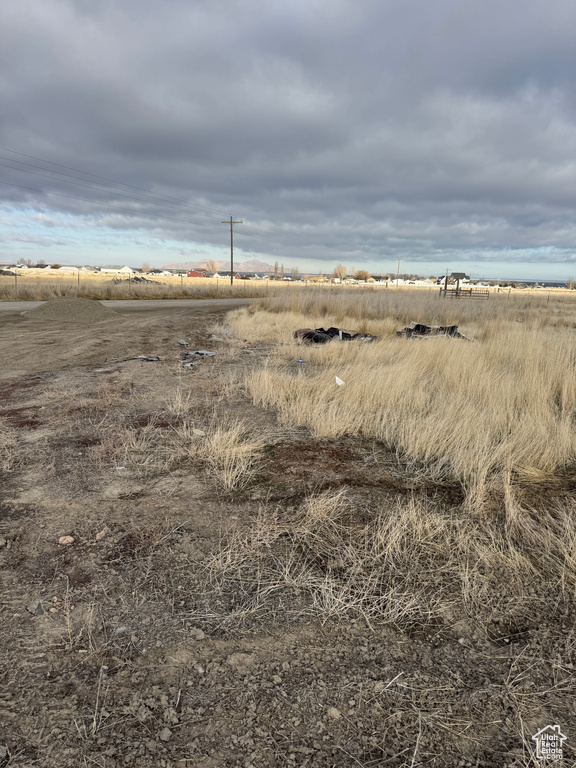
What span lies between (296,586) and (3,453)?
2.97m

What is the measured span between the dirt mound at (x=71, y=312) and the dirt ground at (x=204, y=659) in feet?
39.8

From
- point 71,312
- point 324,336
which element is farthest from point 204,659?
point 71,312

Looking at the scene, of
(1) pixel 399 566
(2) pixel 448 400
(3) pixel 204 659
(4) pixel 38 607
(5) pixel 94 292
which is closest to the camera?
(3) pixel 204 659

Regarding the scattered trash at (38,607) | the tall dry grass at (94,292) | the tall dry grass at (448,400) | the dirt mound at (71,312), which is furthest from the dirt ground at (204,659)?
the tall dry grass at (94,292)

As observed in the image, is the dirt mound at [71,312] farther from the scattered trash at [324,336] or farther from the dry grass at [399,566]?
the dry grass at [399,566]

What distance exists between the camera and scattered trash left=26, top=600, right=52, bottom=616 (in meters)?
2.01

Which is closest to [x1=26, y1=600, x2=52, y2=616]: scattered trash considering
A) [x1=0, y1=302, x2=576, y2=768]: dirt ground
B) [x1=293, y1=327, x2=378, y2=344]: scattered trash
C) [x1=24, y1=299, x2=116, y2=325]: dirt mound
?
[x1=0, y1=302, x2=576, y2=768]: dirt ground

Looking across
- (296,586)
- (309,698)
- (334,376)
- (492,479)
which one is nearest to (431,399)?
(334,376)

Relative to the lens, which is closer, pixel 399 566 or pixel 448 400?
pixel 399 566

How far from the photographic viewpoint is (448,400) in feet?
17.9

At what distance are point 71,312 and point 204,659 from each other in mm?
15068

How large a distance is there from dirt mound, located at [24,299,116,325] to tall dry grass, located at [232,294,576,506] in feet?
27.0

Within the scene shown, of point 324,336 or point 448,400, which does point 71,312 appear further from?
point 448,400

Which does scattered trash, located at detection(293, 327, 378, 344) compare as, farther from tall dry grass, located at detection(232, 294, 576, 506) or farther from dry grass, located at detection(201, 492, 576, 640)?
dry grass, located at detection(201, 492, 576, 640)
